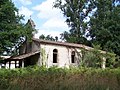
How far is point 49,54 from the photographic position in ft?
136

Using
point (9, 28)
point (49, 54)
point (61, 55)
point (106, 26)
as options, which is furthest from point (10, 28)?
point (106, 26)

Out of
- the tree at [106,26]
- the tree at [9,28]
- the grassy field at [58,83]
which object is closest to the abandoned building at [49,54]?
the tree at [9,28]

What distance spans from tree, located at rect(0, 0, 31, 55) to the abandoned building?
185 centimetres

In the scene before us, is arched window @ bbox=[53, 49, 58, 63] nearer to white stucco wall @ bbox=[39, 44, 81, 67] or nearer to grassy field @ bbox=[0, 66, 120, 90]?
white stucco wall @ bbox=[39, 44, 81, 67]

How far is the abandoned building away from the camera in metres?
40.7

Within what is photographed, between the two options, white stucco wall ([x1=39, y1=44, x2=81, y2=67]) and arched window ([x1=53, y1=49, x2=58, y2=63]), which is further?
arched window ([x1=53, y1=49, x2=58, y2=63])

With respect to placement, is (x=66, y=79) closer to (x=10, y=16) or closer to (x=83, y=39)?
(x=10, y=16)

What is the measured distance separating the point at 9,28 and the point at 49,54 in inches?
265

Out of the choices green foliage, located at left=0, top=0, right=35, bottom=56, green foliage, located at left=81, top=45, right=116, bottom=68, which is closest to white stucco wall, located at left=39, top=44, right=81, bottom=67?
green foliage, located at left=81, top=45, right=116, bottom=68

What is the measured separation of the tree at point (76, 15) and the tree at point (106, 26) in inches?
71.0

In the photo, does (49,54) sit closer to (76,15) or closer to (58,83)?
(76,15)

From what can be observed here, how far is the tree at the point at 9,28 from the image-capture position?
40.1 meters

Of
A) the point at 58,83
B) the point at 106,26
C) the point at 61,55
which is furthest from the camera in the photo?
the point at 106,26

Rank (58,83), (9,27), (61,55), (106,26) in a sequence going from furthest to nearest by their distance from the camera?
(106,26) → (61,55) → (9,27) → (58,83)
